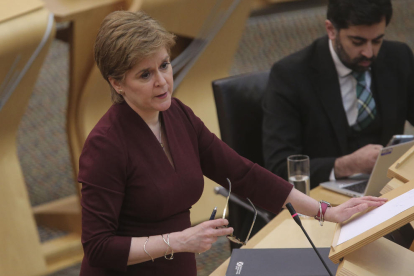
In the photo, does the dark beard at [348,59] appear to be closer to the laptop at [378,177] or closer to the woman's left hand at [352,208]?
the laptop at [378,177]

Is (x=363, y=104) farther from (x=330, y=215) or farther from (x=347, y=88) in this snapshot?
(x=330, y=215)

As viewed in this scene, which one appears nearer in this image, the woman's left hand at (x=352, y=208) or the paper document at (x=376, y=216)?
the paper document at (x=376, y=216)

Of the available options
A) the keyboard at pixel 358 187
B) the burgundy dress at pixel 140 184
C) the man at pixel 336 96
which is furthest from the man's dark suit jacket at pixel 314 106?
the burgundy dress at pixel 140 184

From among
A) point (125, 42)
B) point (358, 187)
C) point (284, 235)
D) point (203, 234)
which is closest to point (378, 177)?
point (358, 187)

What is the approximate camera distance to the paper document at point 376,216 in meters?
1.02

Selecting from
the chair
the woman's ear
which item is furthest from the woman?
the chair

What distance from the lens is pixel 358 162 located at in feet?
5.77

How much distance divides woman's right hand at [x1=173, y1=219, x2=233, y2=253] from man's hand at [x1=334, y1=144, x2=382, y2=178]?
2.80 feet

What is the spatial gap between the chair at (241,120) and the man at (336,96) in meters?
0.06

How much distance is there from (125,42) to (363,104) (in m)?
1.19

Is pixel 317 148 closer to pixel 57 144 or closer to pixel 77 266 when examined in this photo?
pixel 77 266

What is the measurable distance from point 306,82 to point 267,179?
77cm

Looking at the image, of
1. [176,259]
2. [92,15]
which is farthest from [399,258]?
[92,15]

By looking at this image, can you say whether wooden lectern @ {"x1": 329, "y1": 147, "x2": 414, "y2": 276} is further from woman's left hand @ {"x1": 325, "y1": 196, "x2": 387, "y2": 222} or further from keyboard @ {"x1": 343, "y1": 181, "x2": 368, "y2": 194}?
keyboard @ {"x1": 343, "y1": 181, "x2": 368, "y2": 194}
